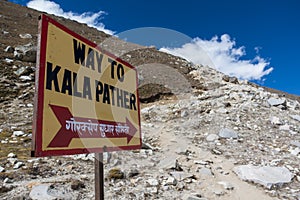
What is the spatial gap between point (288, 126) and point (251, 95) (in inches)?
126

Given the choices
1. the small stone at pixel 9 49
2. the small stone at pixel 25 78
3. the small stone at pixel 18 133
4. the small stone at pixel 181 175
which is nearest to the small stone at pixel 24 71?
the small stone at pixel 25 78

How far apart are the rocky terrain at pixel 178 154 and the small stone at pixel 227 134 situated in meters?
0.03

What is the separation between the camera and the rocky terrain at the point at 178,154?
15.0ft

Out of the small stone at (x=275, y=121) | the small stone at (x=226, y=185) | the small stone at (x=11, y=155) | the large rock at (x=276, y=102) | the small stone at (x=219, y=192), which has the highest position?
the large rock at (x=276, y=102)

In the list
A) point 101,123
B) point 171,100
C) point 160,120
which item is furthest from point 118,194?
point 171,100

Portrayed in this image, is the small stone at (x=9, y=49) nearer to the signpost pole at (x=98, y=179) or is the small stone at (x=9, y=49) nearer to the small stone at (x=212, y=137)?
the small stone at (x=212, y=137)

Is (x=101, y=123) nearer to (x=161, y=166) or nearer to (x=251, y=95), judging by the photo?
(x=161, y=166)

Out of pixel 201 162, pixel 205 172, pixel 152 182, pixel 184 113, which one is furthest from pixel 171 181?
pixel 184 113

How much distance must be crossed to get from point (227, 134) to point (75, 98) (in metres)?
6.82

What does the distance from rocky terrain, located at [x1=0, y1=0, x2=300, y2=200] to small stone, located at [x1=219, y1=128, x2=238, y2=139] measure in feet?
0.10

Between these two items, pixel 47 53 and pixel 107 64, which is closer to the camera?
pixel 47 53

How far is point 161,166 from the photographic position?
573 cm

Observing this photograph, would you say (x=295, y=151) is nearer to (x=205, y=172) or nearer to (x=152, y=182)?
(x=205, y=172)

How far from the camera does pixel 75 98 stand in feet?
7.04
